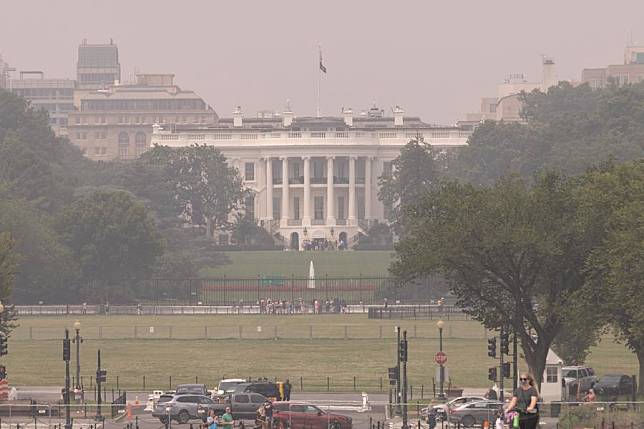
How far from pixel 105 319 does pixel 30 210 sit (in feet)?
80.2

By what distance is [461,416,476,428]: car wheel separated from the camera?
242 ft

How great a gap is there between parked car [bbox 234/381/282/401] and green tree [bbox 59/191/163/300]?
71794mm

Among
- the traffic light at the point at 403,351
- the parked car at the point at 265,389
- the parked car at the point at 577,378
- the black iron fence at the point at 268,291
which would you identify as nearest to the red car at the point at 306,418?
the traffic light at the point at 403,351

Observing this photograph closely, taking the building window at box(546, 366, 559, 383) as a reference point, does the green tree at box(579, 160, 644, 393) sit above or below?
above

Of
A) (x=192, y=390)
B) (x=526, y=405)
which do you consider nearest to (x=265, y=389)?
(x=192, y=390)

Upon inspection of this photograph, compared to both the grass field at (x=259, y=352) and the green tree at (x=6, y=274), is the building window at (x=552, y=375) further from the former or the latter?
the green tree at (x=6, y=274)

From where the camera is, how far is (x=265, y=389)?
8062 centimetres

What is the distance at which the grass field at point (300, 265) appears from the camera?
172 metres

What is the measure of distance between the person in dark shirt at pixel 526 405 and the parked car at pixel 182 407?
2865cm

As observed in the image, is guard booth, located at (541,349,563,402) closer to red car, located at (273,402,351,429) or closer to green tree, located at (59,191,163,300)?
red car, located at (273,402,351,429)

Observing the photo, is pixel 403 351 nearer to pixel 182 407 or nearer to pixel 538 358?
pixel 538 358

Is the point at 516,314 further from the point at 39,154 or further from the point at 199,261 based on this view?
the point at 39,154

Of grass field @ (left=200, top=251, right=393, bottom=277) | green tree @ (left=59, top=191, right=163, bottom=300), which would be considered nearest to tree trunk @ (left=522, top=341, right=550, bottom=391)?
green tree @ (left=59, top=191, right=163, bottom=300)

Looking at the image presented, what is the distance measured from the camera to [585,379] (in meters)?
86.1
